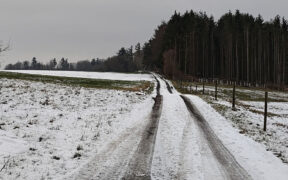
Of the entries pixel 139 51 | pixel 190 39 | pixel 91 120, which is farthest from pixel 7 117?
pixel 139 51

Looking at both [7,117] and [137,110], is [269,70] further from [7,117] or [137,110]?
[7,117]

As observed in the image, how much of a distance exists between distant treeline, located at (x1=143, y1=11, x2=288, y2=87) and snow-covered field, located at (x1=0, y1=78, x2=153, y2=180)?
4684 centimetres

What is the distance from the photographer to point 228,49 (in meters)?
70.3

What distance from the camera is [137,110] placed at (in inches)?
818

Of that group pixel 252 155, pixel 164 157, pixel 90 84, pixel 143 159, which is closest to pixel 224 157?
pixel 252 155

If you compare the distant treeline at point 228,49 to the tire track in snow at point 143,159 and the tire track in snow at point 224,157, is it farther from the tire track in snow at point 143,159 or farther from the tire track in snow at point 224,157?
the tire track in snow at point 143,159

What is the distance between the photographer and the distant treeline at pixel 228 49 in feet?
223

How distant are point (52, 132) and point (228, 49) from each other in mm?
64355

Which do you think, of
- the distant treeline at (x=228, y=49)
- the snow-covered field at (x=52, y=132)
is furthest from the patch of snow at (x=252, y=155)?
the distant treeline at (x=228, y=49)

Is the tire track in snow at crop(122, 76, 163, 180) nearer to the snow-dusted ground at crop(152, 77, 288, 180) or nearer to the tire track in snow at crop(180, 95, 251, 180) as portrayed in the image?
the snow-dusted ground at crop(152, 77, 288, 180)

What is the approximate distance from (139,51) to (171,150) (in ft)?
516

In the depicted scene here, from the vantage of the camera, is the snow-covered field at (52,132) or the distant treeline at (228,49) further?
the distant treeline at (228,49)

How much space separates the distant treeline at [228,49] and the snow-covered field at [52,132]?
46836mm

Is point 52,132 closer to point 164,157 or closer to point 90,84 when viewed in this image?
point 164,157
